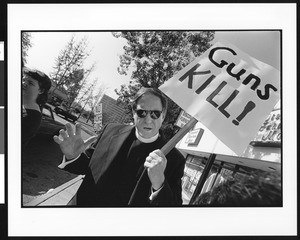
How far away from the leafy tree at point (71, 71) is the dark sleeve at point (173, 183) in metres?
1.56

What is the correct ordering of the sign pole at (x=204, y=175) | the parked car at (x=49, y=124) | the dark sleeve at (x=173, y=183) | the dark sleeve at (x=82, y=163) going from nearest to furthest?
1. the dark sleeve at (x=173, y=183)
2. the dark sleeve at (x=82, y=163)
3. the parked car at (x=49, y=124)
4. the sign pole at (x=204, y=175)

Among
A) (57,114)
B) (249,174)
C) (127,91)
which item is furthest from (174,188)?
(57,114)

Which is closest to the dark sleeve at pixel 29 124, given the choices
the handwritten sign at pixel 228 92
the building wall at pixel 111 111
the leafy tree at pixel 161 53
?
the building wall at pixel 111 111

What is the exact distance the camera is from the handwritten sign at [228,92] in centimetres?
296

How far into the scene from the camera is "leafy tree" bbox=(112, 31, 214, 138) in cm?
356

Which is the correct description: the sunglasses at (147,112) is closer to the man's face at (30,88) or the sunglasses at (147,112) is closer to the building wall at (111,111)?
the building wall at (111,111)

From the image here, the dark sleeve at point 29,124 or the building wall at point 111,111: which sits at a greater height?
the building wall at point 111,111

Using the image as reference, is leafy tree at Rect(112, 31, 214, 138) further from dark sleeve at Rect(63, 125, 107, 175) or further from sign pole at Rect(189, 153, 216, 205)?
sign pole at Rect(189, 153, 216, 205)

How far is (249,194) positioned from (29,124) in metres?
2.98

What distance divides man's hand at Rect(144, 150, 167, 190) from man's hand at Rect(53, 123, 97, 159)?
85 cm

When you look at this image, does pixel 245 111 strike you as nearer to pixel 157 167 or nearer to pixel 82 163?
pixel 157 167

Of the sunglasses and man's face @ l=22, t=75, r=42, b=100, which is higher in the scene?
the sunglasses

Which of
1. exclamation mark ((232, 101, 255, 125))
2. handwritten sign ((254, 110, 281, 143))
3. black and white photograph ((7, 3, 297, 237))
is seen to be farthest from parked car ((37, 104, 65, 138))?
handwritten sign ((254, 110, 281, 143))

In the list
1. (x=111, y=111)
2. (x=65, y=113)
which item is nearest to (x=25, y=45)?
(x=65, y=113)
